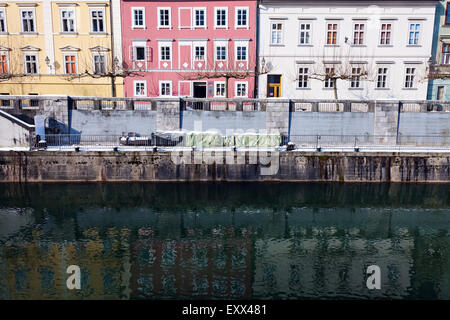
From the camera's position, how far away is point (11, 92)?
3738 centimetres

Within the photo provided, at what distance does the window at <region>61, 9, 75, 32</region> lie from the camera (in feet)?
119

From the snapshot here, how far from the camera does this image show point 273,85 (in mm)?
37000

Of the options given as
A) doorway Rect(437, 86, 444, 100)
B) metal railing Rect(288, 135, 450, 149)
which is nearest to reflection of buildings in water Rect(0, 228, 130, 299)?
metal railing Rect(288, 135, 450, 149)

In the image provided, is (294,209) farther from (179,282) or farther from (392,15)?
(392,15)

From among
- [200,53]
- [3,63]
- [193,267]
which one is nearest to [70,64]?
[3,63]

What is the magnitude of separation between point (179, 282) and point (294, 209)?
10796mm

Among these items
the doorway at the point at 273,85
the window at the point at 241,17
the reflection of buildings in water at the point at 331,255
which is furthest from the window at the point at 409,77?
the reflection of buildings in water at the point at 331,255

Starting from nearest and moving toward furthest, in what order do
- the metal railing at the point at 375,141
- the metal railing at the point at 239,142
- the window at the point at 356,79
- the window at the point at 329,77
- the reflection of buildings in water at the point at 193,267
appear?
the reflection of buildings in water at the point at 193,267 → the metal railing at the point at 239,142 → the metal railing at the point at 375,141 → the window at the point at 329,77 → the window at the point at 356,79

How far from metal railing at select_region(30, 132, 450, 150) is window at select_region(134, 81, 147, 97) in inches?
384

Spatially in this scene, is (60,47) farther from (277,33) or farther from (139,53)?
(277,33)

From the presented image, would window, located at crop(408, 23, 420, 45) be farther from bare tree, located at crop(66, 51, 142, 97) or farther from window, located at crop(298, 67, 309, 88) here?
bare tree, located at crop(66, 51, 142, 97)

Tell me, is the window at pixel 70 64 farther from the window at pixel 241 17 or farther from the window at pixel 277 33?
the window at pixel 277 33

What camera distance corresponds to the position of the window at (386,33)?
116 feet

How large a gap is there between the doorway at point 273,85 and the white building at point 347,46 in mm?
99
